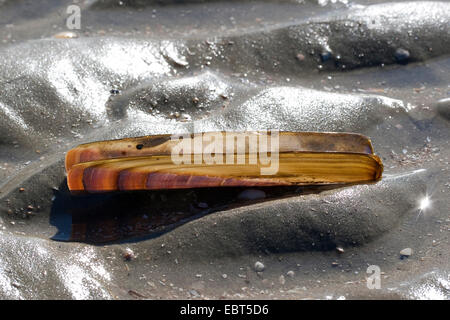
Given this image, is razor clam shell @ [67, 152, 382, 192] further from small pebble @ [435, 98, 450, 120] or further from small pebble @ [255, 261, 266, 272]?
small pebble @ [435, 98, 450, 120]

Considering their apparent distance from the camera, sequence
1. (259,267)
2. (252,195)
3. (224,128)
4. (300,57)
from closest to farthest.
→ (259,267) < (252,195) < (224,128) < (300,57)

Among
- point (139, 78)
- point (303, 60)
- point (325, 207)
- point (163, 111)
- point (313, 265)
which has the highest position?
point (303, 60)

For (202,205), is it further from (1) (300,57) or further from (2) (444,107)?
(2) (444,107)

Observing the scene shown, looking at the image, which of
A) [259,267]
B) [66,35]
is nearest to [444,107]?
[259,267]

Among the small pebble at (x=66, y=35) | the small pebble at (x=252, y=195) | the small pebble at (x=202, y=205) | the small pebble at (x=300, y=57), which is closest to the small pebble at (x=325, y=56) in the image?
the small pebble at (x=300, y=57)

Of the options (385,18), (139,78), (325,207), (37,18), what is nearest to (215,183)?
(325,207)

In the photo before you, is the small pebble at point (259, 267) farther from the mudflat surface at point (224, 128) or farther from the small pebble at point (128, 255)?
the small pebble at point (128, 255)
